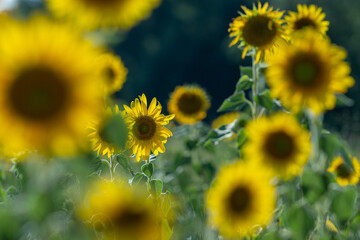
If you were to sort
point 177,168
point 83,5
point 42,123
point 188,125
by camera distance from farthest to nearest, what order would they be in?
point 188,125 → point 177,168 → point 83,5 → point 42,123

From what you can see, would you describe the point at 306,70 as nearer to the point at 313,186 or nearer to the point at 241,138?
the point at 313,186

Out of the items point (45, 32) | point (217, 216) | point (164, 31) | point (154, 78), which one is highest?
point (164, 31)

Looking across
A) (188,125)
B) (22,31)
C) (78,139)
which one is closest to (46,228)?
(78,139)

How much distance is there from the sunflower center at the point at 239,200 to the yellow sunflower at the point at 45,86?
4.11 ft

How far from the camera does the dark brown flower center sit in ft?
6.59

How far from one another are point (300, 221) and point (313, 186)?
0.12m

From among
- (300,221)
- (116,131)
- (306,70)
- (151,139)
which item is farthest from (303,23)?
(116,131)

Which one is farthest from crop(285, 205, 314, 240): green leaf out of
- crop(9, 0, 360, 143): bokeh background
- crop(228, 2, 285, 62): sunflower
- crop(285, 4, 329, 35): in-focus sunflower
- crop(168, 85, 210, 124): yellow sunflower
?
crop(9, 0, 360, 143): bokeh background

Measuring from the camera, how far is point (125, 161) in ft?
6.77

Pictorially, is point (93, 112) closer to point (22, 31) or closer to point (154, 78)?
point (22, 31)

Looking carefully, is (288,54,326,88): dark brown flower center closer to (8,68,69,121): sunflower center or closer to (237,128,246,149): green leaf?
(237,128,246,149): green leaf

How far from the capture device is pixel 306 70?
6.68ft

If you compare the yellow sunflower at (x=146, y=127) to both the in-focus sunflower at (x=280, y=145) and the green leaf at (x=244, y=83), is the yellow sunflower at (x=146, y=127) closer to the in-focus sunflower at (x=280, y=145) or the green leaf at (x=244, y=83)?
the in-focus sunflower at (x=280, y=145)

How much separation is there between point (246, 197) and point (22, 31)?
145cm
